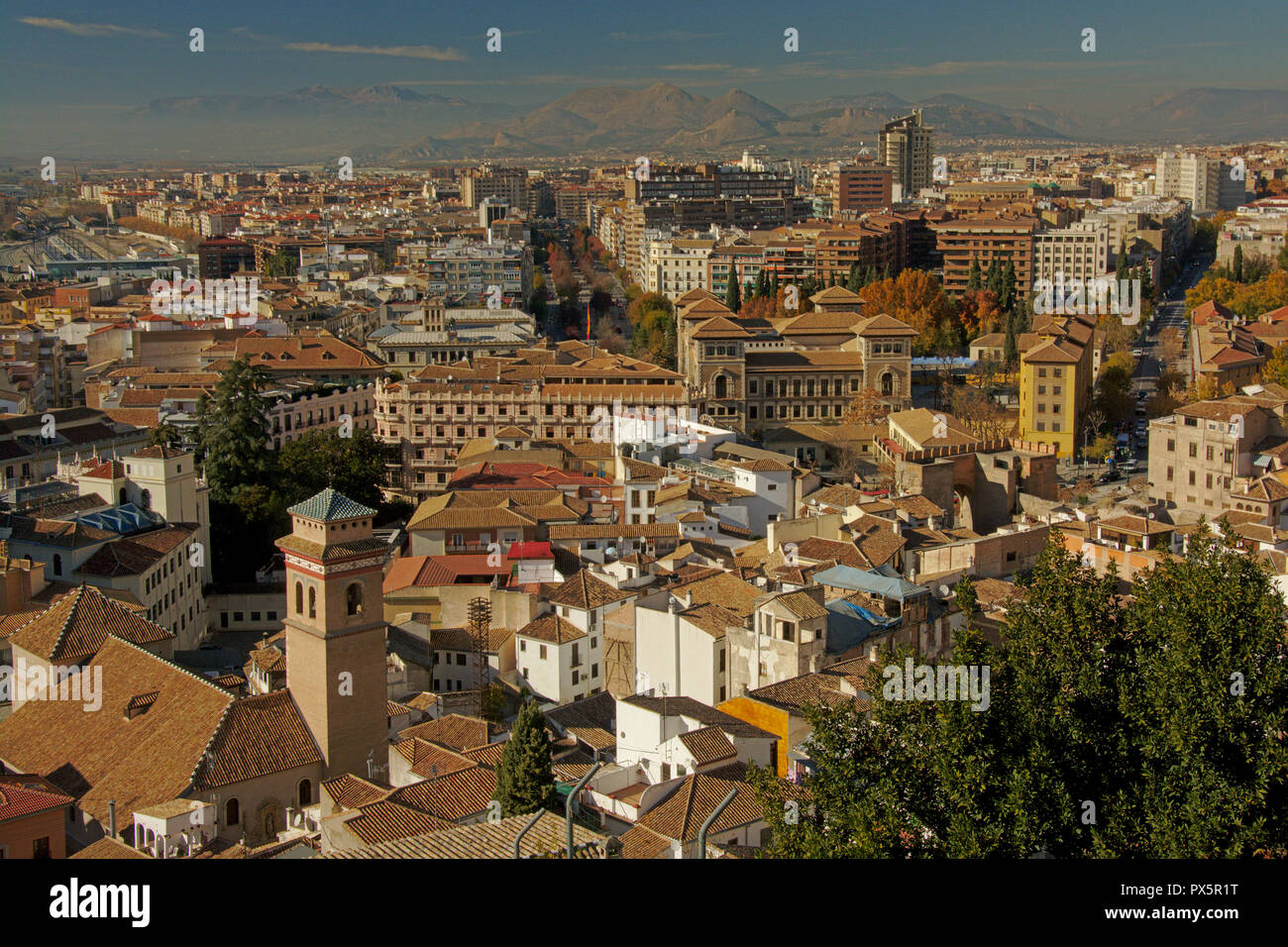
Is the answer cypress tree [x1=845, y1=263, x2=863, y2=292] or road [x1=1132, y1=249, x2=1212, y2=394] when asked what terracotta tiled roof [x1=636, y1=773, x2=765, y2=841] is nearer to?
road [x1=1132, y1=249, x2=1212, y2=394]

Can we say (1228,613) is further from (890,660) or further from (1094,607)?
(890,660)

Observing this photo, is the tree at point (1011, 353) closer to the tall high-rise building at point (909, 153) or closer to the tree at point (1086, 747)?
the tree at point (1086, 747)

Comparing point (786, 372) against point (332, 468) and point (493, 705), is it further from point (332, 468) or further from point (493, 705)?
point (493, 705)

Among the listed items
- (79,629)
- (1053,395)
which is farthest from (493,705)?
(1053,395)

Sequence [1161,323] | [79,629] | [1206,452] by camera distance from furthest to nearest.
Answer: [1161,323], [1206,452], [79,629]

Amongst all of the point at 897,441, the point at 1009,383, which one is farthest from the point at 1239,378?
the point at 897,441
